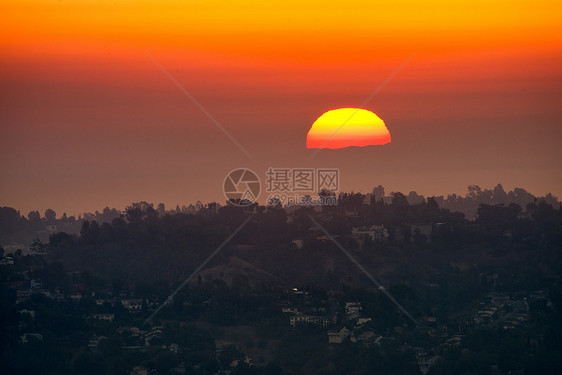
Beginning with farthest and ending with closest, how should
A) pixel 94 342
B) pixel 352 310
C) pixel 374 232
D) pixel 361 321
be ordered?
pixel 374 232 < pixel 352 310 < pixel 361 321 < pixel 94 342

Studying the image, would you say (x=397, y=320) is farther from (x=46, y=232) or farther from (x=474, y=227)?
(x=46, y=232)

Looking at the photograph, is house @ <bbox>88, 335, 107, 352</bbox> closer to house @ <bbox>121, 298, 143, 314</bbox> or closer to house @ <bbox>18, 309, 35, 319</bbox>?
house @ <bbox>18, 309, 35, 319</bbox>

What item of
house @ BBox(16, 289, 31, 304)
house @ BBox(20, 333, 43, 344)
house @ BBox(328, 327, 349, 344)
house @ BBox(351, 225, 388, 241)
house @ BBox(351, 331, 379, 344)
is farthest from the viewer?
house @ BBox(351, 225, 388, 241)

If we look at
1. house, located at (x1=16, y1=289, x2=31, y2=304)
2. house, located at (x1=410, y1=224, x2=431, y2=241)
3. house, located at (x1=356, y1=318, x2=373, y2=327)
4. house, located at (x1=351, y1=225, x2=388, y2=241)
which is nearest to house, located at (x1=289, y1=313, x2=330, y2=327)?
house, located at (x1=356, y1=318, x2=373, y2=327)

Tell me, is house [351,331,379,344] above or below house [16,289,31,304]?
below

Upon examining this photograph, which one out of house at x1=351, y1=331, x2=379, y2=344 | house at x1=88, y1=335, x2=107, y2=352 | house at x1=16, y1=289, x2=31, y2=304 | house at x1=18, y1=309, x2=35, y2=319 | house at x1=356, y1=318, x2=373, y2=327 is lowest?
house at x1=88, y1=335, x2=107, y2=352

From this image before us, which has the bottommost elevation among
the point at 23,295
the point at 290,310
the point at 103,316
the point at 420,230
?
the point at 103,316

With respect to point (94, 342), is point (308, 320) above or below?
above

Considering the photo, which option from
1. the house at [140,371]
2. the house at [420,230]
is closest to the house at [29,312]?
the house at [140,371]

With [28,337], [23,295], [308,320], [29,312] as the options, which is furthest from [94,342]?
[23,295]

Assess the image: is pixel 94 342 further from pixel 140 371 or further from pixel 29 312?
pixel 29 312
